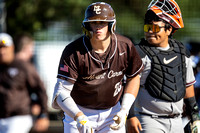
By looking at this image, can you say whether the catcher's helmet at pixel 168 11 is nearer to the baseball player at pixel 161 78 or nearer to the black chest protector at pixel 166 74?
the baseball player at pixel 161 78

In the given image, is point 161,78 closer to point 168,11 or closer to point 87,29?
point 168,11

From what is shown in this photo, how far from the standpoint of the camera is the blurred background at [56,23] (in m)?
13.5

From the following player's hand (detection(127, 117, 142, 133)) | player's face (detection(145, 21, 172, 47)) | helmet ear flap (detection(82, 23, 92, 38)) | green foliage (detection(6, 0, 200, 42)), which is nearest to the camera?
helmet ear flap (detection(82, 23, 92, 38))

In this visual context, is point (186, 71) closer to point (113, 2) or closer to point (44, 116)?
point (44, 116)

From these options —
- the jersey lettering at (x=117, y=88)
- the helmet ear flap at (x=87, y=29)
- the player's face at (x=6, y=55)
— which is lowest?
the player's face at (x=6, y=55)

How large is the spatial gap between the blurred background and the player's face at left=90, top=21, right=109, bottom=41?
8.49 metres

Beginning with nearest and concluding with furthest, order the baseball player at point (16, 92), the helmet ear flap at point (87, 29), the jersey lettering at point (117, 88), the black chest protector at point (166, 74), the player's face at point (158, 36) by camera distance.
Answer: the helmet ear flap at point (87, 29) → the jersey lettering at point (117, 88) → the black chest protector at point (166, 74) → the player's face at point (158, 36) → the baseball player at point (16, 92)

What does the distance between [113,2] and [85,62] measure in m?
10.6

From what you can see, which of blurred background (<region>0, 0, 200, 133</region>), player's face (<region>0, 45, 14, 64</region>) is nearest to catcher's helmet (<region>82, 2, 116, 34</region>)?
player's face (<region>0, 45, 14, 64</region>)

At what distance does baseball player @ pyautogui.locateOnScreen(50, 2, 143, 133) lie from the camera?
4.65 meters

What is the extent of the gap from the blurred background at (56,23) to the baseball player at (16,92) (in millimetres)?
6115

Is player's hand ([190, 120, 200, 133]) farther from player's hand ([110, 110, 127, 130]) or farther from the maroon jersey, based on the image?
player's hand ([110, 110, 127, 130])

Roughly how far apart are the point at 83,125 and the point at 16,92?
8.52ft

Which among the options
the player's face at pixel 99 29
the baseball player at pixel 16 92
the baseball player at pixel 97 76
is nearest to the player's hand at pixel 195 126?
the baseball player at pixel 97 76
